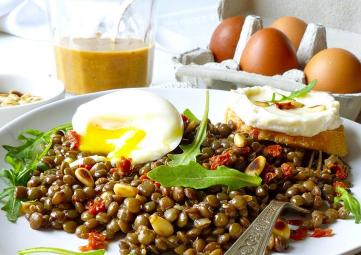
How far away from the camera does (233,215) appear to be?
52.1 inches

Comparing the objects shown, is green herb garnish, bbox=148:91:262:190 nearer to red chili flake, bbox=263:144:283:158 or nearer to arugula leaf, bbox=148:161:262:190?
arugula leaf, bbox=148:161:262:190

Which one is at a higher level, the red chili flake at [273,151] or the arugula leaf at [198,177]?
the arugula leaf at [198,177]

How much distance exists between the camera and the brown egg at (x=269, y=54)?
2.40 metres

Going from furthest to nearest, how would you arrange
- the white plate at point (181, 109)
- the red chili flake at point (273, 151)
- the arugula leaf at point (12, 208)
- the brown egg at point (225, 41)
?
the brown egg at point (225, 41) → the red chili flake at point (273, 151) → the arugula leaf at point (12, 208) → the white plate at point (181, 109)

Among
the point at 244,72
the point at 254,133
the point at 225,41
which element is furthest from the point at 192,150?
the point at 225,41

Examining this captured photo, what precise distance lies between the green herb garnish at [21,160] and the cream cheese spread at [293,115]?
0.56 m

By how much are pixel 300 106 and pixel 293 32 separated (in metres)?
1.15

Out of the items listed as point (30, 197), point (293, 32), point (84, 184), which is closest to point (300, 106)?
point (84, 184)

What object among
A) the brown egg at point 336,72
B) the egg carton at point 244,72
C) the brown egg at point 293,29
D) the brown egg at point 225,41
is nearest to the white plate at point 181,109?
the egg carton at point 244,72

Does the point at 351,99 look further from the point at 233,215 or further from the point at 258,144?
the point at 233,215

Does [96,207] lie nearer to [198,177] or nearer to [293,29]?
[198,177]

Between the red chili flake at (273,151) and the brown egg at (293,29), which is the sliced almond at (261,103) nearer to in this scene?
the red chili flake at (273,151)

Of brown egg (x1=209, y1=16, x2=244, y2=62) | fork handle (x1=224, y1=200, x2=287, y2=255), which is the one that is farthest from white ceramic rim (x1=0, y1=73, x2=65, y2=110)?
fork handle (x1=224, y1=200, x2=287, y2=255)

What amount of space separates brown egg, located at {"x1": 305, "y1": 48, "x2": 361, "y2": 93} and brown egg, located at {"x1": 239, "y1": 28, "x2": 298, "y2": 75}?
0.13 m
